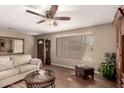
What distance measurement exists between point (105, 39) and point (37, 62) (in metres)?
3.01

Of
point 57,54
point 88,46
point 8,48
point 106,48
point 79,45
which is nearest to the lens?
point 106,48

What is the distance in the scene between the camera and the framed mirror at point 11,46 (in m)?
5.68

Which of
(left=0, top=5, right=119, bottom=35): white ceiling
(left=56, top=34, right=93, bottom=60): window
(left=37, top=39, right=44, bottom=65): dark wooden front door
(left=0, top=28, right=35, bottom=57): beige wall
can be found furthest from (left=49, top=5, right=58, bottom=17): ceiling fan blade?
(left=37, top=39, right=44, bottom=65): dark wooden front door

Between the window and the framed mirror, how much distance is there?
7.99 feet

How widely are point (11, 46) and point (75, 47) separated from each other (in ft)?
12.4

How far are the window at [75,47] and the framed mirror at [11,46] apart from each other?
2.43 metres

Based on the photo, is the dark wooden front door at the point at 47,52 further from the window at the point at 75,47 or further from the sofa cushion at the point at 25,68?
the sofa cushion at the point at 25,68

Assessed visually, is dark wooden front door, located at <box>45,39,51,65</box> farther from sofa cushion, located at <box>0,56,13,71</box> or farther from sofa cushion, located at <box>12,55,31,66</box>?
sofa cushion, located at <box>0,56,13,71</box>

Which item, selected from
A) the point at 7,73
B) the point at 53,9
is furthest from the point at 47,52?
the point at 53,9

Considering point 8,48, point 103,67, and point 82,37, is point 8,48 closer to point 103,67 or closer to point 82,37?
point 82,37

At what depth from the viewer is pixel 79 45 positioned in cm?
534

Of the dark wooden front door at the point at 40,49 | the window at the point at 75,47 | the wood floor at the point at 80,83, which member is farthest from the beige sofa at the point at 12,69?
the dark wooden front door at the point at 40,49
